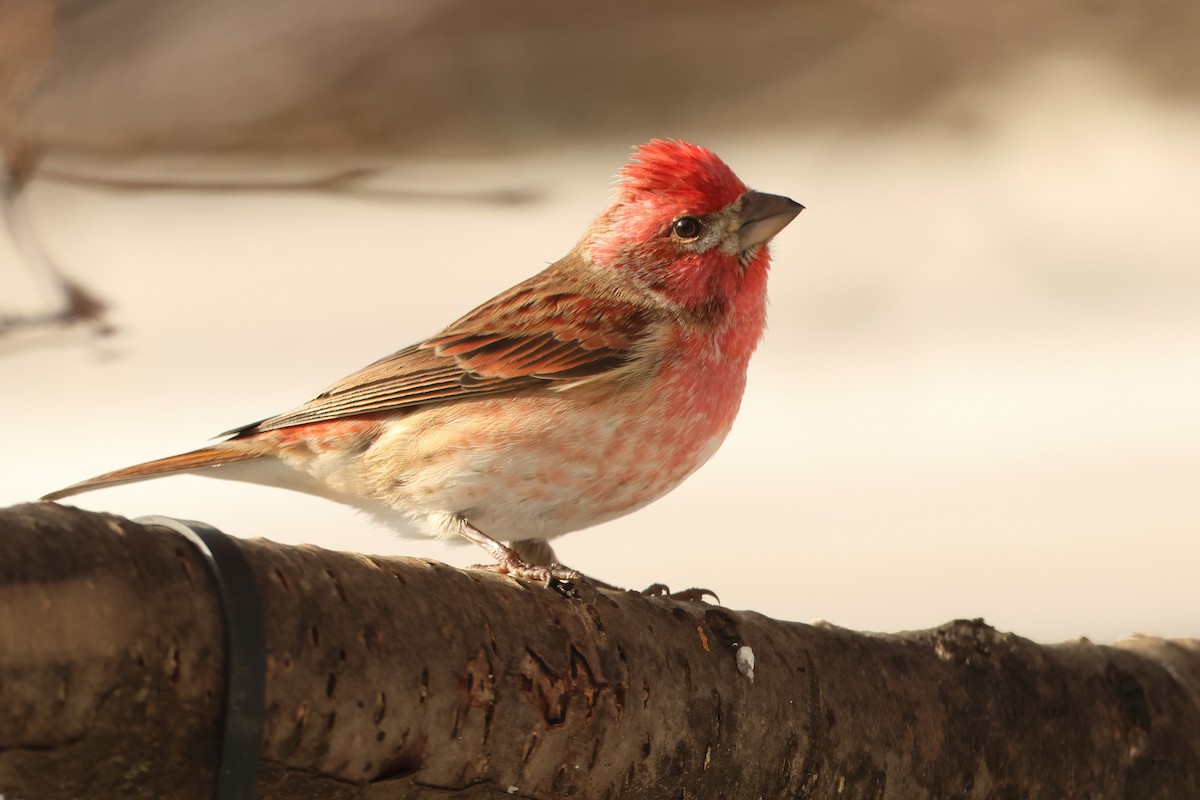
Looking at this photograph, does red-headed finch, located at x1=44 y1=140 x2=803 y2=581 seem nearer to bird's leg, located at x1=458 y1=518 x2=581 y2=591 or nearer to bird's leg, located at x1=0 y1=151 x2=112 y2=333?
bird's leg, located at x1=458 y1=518 x2=581 y2=591

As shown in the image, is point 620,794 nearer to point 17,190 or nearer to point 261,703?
point 261,703

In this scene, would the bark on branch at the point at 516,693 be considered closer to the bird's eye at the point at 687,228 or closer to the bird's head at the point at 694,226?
the bird's head at the point at 694,226

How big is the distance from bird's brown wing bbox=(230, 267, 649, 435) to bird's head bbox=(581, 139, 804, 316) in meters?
0.13

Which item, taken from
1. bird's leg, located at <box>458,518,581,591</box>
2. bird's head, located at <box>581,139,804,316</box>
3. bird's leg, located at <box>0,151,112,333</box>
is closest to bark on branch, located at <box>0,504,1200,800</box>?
bird's leg, located at <box>458,518,581,591</box>

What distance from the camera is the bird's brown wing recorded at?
102 inches

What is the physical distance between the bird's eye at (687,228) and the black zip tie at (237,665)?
1.70 m

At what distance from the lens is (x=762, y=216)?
2.73 m

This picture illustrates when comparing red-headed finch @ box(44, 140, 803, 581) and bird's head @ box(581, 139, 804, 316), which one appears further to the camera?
bird's head @ box(581, 139, 804, 316)

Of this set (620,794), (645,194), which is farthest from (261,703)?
(645,194)

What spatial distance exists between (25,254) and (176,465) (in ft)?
2.82

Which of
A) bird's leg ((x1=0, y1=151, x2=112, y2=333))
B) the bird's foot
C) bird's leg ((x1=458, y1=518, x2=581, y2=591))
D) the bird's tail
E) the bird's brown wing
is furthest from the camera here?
the bird's brown wing

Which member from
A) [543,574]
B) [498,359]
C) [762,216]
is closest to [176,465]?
[498,359]

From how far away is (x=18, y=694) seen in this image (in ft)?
3.68

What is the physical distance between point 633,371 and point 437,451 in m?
0.41
